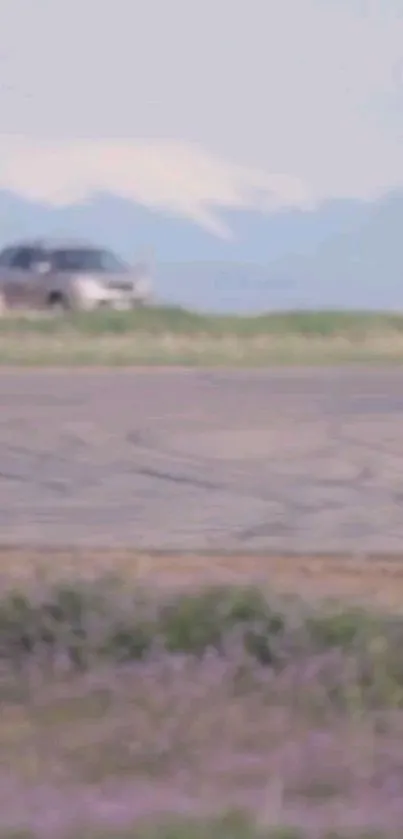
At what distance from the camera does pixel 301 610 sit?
893 cm

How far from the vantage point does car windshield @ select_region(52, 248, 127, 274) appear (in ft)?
119

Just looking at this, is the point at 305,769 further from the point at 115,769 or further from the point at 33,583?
the point at 33,583

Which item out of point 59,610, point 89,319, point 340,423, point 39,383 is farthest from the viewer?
point 89,319

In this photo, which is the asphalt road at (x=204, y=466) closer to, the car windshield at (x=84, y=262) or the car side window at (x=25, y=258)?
the car windshield at (x=84, y=262)

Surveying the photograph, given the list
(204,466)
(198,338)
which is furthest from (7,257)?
(204,466)

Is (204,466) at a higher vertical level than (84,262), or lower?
lower

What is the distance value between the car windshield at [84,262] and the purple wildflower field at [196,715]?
88.1 ft

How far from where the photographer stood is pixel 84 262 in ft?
119

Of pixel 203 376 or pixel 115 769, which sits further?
pixel 203 376

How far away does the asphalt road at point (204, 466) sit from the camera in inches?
496

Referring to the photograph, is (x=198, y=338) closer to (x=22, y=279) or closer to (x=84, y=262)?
Answer: (x=84, y=262)

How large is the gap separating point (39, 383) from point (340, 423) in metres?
5.01

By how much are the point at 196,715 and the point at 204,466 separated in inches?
284

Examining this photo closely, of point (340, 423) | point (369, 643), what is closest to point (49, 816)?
point (369, 643)
